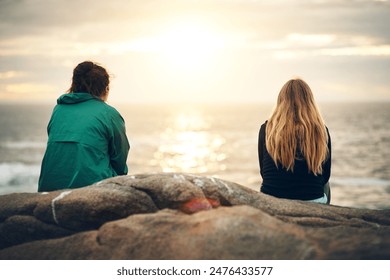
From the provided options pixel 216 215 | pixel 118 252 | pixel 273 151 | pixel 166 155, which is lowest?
pixel 166 155

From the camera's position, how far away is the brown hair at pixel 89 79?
475cm

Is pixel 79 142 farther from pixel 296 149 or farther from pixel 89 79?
pixel 296 149

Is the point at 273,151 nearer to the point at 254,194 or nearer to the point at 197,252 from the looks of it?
the point at 254,194

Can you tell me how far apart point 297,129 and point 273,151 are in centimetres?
30

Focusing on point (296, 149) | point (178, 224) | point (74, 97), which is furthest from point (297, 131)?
point (74, 97)

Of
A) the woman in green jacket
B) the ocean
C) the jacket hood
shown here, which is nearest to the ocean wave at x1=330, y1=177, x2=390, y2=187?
the ocean

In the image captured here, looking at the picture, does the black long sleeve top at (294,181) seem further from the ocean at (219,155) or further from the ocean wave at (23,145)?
the ocean wave at (23,145)

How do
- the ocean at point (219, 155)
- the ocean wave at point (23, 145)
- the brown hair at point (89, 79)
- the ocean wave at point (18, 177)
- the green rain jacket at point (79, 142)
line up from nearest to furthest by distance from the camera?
the green rain jacket at point (79, 142) < the brown hair at point (89, 79) < the ocean wave at point (18, 177) < the ocean at point (219, 155) < the ocean wave at point (23, 145)

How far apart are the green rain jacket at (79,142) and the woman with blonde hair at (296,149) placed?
1.46 meters

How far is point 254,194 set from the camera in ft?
14.3

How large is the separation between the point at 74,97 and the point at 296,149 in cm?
215

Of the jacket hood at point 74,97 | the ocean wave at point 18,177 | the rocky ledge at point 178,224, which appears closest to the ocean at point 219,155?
the ocean wave at point 18,177
